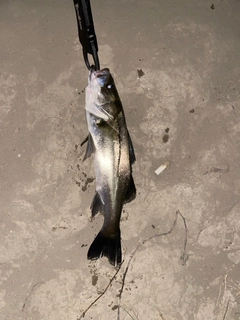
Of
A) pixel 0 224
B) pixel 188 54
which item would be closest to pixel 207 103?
pixel 188 54

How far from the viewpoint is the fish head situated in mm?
2324

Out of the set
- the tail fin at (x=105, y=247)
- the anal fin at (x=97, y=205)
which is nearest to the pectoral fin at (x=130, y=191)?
the anal fin at (x=97, y=205)

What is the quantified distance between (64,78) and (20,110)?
0.47 metres

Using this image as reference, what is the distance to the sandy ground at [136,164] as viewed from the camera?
285 centimetres

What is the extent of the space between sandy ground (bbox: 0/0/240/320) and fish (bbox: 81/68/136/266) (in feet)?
1.43

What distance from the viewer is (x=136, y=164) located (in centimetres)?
292

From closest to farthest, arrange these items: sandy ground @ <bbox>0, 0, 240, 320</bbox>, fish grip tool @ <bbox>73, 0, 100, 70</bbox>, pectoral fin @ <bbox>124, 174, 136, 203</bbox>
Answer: fish grip tool @ <bbox>73, 0, 100, 70</bbox>
pectoral fin @ <bbox>124, 174, 136, 203</bbox>
sandy ground @ <bbox>0, 0, 240, 320</bbox>

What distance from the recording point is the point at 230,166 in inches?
117

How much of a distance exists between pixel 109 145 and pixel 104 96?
0.34 m

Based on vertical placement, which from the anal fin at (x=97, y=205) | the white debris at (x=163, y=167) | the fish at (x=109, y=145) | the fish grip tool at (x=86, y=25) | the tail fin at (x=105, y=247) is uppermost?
the fish grip tool at (x=86, y=25)

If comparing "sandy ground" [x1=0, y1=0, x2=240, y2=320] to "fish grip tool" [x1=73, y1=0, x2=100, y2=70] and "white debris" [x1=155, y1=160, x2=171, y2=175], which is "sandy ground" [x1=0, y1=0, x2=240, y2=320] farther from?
"fish grip tool" [x1=73, y1=0, x2=100, y2=70]

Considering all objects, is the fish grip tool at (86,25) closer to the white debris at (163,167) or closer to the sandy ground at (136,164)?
the sandy ground at (136,164)

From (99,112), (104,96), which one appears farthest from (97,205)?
(104,96)

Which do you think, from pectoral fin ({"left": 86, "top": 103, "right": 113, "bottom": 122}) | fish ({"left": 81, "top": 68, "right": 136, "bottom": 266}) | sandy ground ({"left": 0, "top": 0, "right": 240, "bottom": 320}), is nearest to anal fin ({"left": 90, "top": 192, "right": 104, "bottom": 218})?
fish ({"left": 81, "top": 68, "right": 136, "bottom": 266})
